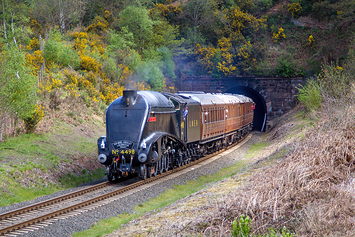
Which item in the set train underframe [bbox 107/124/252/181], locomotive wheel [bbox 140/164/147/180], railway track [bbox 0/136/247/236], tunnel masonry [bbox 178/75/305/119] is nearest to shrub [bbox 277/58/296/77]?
tunnel masonry [bbox 178/75/305/119]

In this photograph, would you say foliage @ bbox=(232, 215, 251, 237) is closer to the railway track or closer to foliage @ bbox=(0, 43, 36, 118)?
the railway track

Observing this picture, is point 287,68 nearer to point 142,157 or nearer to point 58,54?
point 58,54

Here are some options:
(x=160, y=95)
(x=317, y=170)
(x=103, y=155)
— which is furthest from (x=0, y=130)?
(x=317, y=170)

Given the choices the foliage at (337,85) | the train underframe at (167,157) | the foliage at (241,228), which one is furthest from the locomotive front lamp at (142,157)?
the foliage at (337,85)

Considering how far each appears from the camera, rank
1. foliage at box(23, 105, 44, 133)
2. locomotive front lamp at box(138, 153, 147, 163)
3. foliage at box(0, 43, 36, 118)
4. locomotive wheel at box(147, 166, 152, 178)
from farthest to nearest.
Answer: foliage at box(23, 105, 44, 133) < foliage at box(0, 43, 36, 118) < locomotive wheel at box(147, 166, 152, 178) < locomotive front lamp at box(138, 153, 147, 163)

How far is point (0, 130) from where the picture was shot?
1496cm

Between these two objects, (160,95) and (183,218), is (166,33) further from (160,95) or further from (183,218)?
(183,218)

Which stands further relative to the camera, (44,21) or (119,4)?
(119,4)

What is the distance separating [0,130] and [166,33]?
33.1 m

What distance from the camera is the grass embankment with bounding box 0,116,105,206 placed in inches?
466

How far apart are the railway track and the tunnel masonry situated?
3094 cm

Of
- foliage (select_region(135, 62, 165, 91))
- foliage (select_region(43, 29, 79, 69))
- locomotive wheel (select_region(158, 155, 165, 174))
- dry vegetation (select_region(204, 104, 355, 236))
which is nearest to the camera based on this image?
dry vegetation (select_region(204, 104, 355, 236))

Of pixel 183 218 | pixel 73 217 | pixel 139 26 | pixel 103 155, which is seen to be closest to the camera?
pixel 183 218

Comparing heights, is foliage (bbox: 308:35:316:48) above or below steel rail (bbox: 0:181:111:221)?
above
